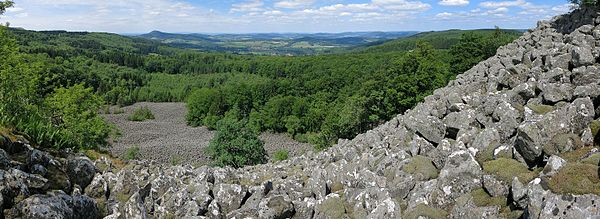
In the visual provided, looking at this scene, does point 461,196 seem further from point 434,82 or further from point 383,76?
point 383,76

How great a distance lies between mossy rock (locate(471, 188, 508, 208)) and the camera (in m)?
7.88

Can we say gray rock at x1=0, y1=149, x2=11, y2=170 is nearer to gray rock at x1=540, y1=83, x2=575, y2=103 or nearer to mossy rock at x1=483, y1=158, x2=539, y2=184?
mossy rock at x1=483, y1=158, x2=539, y2=184

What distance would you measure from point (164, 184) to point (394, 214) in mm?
7175

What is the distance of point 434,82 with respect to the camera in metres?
47.6

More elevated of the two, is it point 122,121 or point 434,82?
point 434,82

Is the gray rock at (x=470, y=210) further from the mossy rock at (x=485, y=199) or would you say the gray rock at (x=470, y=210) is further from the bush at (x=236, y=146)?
the bush at (x=236, y=146)

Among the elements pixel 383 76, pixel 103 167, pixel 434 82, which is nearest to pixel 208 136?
pixel 383 76

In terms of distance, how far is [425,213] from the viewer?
8.26 meters

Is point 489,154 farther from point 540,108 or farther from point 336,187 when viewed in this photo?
point 336,187

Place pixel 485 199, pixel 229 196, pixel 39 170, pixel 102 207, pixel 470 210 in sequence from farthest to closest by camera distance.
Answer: pixel 39 170 → pixel 229 196 → pixel 102 207 → pixel 485 199 → pixel 470 210

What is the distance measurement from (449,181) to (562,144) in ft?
8.87

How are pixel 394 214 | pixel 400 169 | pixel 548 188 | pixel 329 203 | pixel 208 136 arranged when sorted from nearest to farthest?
1. pixel 548 188
2. pixel 394 214
3. pixel 329 203
4. pixel 400 169
5. pixel 208 136

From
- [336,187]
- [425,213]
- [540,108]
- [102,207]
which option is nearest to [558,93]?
[540,108]

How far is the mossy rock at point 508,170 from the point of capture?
8125 millimetres
